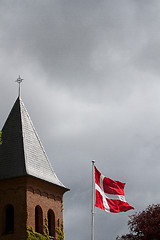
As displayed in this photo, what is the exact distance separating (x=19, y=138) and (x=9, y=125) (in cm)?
207

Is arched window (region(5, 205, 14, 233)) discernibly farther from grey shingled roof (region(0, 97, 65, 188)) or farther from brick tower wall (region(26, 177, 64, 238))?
grey shingled roof (region(0, 97, 65, 188))

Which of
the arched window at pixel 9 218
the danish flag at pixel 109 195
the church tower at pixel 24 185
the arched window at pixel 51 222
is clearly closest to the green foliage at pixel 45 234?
the church tower at pixel 24 185

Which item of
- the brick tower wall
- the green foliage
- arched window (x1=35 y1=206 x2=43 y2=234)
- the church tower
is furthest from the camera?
arched window (x1=35 y1=206 x2=43 y2=234)

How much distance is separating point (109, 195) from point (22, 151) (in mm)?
11266

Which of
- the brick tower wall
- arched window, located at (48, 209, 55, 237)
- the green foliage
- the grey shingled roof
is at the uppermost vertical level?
the grey shingled roof

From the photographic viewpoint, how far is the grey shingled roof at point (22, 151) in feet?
133

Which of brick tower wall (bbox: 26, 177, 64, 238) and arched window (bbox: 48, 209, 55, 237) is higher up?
brick tower wall (bbox: 26, 177, 64, 238)

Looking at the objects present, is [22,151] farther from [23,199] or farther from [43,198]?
[23,199]

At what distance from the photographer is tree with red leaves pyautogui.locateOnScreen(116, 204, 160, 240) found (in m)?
42.4

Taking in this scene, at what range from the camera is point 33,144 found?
43281 millimetres

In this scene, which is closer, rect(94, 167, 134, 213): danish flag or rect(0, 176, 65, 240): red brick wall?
rect(94, 167, 134, 213): danish flag

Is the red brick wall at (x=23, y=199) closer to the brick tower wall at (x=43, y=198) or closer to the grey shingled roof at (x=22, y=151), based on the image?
the brick tower wall at (x=43, y=198)

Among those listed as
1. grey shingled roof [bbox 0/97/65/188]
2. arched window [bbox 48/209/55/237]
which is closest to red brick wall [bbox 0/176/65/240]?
arched window [bbox 48/209/55/237]

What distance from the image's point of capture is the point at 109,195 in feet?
106
